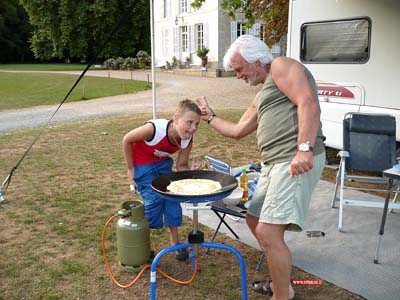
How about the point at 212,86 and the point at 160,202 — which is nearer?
the point at 160,202

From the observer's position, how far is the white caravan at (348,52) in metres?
5.15

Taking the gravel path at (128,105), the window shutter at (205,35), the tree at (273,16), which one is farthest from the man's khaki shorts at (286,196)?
the window shutter at (205,35)

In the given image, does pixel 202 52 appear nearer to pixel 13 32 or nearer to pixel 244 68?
pixel 244 68

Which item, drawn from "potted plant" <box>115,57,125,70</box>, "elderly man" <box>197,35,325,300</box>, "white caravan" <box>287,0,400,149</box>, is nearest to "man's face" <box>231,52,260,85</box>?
"elderly man" <box>197,35,325,300</box>

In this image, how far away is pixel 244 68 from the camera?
236cm

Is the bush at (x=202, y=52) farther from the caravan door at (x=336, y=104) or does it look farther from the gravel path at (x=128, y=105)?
the caravan door at (x=336, y=104)

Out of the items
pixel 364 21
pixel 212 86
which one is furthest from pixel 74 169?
pixel 212 86

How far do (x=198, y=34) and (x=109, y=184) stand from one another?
2227 centimetres

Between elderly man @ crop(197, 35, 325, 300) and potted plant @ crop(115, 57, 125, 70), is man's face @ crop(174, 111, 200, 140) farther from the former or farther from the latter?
potted plant @ crop(115, 57, 125, 70)

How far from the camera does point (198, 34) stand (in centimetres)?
2622

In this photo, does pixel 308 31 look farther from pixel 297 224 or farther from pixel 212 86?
pixel 212 86

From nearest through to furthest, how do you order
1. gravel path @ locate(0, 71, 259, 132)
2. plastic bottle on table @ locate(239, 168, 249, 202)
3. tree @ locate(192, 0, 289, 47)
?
plastic bottle on table @ locate(239, 168, 249, 202) < tree @ locate(192, 0, 289, 47) < gravel path @ locate(0, 71, 259, 132)

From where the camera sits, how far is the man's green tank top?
224 centimetres

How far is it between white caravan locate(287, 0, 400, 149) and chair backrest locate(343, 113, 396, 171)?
2.09ft
